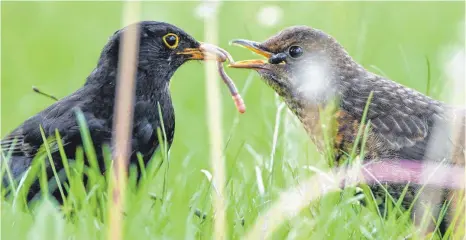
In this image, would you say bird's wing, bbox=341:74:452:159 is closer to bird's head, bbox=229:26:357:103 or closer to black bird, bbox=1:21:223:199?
bird's head, bbox=229:26:357:103

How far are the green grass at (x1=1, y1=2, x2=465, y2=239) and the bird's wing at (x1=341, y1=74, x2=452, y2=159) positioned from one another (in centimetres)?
32

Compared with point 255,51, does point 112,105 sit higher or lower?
lower

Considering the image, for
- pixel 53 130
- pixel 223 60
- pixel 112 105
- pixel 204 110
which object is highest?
pixel 223 60

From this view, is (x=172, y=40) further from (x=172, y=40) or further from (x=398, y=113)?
(x=398, y=113)

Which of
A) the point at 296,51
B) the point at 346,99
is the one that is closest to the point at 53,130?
the point at 296,51

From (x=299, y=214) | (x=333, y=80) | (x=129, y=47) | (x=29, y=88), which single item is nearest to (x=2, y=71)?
(x=29, y=88)

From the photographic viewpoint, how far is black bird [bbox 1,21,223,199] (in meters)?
4.65

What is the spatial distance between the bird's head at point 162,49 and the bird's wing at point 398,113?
27.8 inches

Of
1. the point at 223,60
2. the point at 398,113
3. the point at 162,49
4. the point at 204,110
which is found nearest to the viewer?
the point at 398,113

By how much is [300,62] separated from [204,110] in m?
3.51

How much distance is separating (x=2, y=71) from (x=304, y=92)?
17.3ft

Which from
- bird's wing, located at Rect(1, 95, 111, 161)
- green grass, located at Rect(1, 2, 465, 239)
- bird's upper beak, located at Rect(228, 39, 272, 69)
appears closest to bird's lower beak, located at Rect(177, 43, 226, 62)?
bird's upper beak, located at Rect(228, 39, 272, 69)

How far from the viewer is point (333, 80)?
192 inches

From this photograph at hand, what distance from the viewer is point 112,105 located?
4.75m
